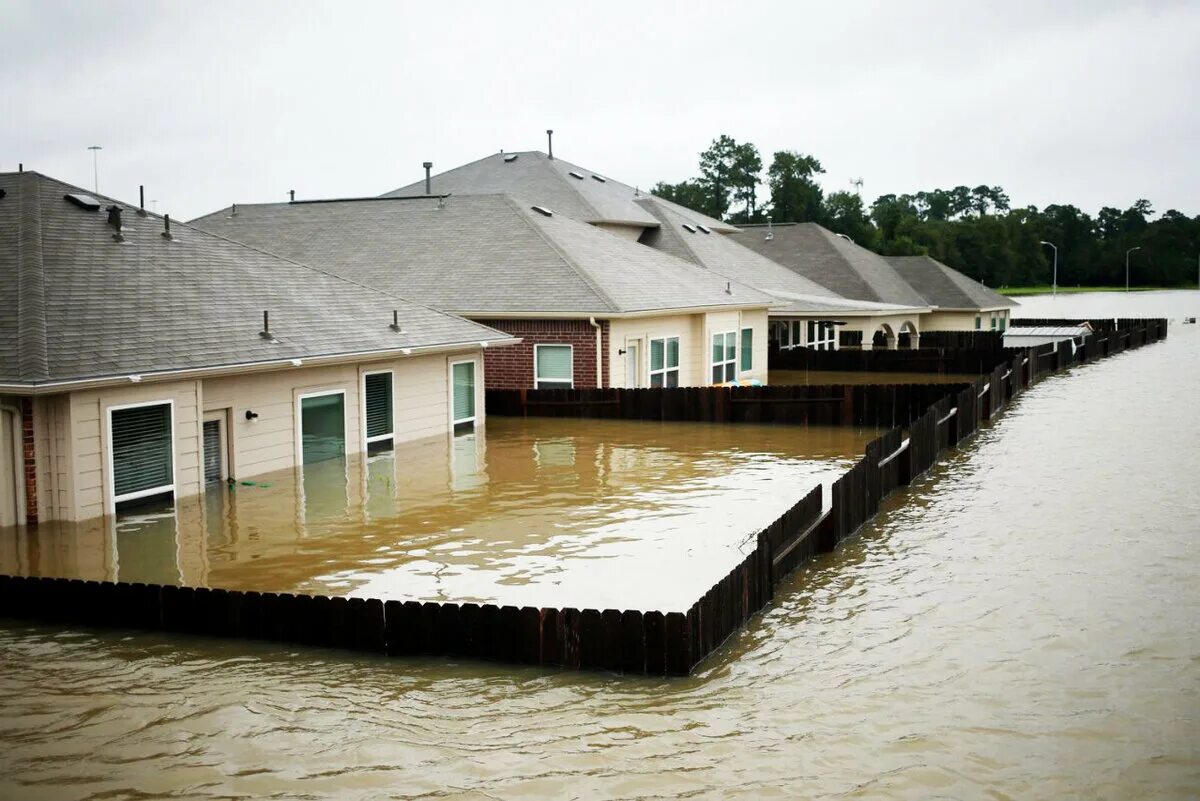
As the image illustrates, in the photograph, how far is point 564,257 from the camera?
35281 mm

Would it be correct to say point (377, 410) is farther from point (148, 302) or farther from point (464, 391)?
point (148, 302)

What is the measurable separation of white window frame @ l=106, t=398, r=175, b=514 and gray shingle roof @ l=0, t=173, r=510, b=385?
1.91 ft

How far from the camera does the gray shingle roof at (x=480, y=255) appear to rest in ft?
111

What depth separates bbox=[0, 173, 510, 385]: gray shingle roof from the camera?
1903 centimetres

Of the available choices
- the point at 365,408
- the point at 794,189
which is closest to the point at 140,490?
the point at 365,408

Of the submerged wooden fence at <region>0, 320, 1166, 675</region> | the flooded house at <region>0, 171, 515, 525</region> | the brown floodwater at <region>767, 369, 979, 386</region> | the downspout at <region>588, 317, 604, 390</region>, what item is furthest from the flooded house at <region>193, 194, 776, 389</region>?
the submerged wooden fence at <region>0, 320, 1166, 675</region>

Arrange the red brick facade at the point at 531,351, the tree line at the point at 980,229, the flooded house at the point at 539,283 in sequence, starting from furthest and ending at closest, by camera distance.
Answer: the tree line at the point at 980,229, the flooded house at the point at 539,283, the red brick facade at the point at 531,351

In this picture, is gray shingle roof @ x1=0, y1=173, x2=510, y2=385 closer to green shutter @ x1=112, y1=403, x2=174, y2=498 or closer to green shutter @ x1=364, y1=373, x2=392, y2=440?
green shutter @ x1=112, y1=403, x2=174, y2=498

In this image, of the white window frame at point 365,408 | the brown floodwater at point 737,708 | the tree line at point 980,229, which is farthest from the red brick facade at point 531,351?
the tree line at point 980,229

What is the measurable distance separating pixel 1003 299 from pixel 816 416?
154ft

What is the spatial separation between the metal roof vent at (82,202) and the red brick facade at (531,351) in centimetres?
1157

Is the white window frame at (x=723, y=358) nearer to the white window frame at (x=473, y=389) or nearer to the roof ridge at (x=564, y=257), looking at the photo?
the roof ridge at (x=564, y=257)

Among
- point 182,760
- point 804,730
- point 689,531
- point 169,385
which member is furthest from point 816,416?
point 182,760

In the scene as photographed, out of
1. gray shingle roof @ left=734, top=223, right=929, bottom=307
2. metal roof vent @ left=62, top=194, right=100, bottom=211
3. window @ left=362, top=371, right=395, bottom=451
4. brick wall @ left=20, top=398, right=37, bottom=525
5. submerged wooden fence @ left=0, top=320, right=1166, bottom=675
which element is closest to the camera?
submerged wooden fence @ left=0, top=320, right=1166, bottom=675
